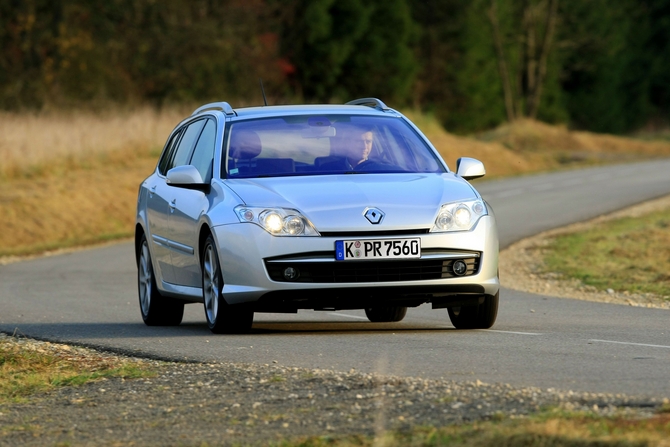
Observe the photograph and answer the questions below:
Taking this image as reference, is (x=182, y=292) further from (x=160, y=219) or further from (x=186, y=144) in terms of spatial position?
(x=186, y=144)

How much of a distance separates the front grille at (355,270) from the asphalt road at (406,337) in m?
0.42

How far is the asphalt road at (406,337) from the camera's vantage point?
7.57 metres

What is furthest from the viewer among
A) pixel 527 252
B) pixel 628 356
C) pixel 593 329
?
pixel 527 252

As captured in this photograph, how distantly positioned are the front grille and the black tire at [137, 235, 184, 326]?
Answer: 223 centimetres

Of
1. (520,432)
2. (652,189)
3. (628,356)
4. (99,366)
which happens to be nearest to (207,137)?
(99,366)

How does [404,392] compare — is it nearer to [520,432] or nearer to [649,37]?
[520,432]

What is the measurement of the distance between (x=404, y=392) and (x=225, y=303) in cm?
296

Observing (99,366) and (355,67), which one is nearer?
(99,366)

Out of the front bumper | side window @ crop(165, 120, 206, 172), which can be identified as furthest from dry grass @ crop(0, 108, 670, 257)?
the front bumper

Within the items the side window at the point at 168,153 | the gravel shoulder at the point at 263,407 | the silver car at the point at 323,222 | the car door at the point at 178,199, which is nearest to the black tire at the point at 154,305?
the car door at the point at 178,199

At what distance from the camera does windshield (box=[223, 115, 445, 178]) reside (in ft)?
33.0

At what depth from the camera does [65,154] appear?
33.2 metres

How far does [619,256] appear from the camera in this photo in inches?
695

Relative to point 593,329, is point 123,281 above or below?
below
